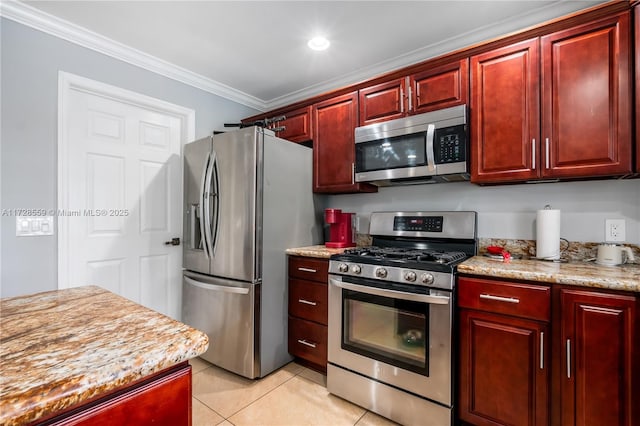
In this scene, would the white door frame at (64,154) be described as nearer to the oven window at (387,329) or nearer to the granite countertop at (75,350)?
the granite countertop at (75,350)

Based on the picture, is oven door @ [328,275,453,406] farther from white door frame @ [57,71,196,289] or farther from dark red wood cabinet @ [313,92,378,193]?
white door frame @ [57,71,196,289]

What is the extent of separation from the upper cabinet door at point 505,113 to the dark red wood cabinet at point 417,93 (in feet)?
0.28

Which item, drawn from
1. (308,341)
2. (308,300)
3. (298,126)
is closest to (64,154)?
(298,126)

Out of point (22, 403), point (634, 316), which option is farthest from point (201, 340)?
point (634, 316)

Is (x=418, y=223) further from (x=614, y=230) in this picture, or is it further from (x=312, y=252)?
(x=614, y=230)

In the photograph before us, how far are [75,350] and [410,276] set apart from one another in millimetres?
1496

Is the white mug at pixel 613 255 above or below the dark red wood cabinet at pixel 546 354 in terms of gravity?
above

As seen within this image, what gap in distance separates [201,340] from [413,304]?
4.35 ft

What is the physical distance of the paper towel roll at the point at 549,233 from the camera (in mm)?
1819

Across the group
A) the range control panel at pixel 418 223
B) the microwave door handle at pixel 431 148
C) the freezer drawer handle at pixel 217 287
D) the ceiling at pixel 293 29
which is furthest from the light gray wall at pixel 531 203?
the freezer drawer handle at pixel 217 287

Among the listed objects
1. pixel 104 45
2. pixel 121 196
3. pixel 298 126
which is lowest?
pixel 121 196

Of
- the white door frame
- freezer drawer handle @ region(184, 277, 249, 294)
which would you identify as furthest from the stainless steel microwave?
the white door frame

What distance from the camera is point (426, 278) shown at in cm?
167

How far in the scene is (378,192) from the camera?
106 inches
